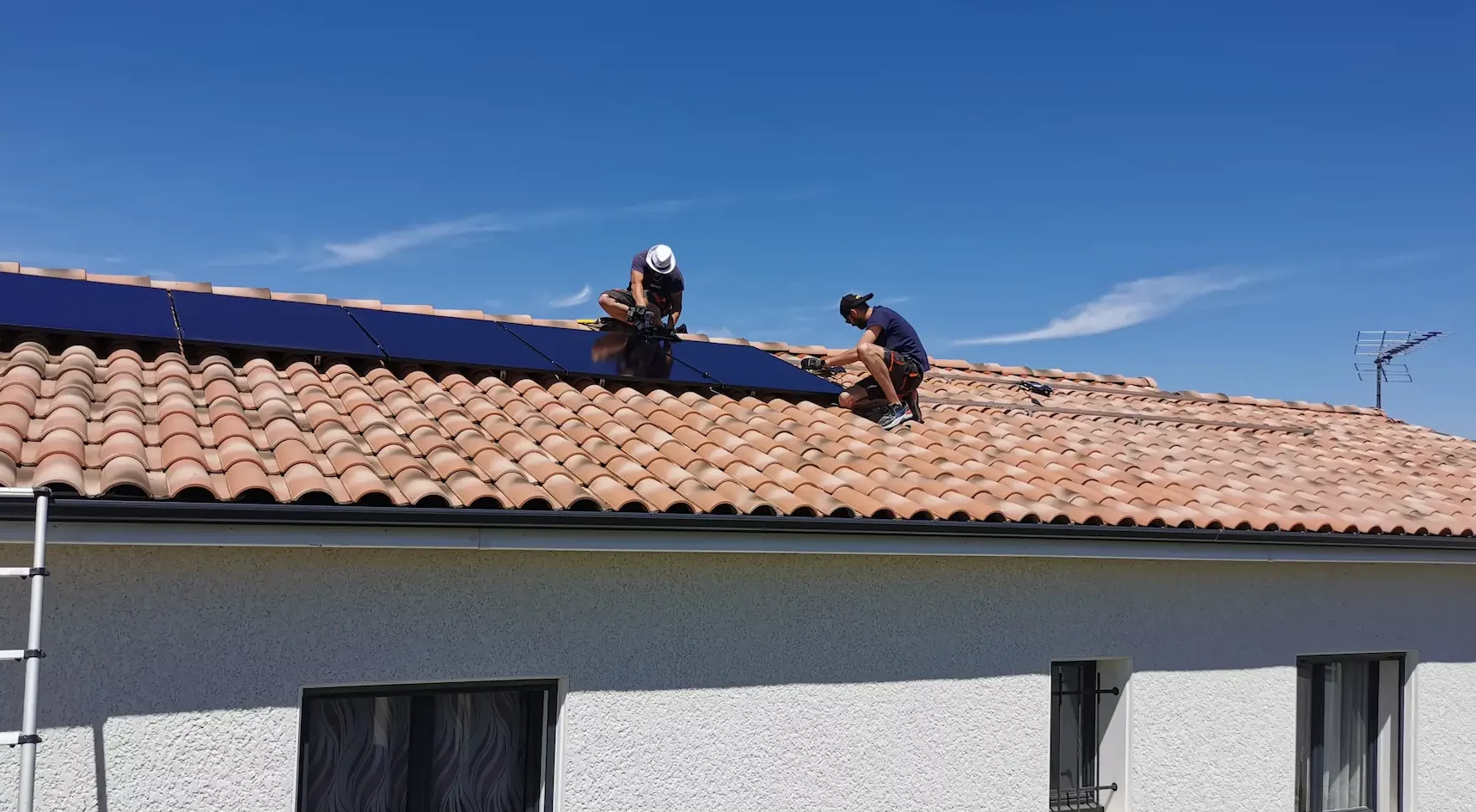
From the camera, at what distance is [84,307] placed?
891 cm

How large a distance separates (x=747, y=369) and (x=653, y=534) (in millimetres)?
4404

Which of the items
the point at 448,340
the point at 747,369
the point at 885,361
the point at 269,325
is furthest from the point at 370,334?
the point at 885,361

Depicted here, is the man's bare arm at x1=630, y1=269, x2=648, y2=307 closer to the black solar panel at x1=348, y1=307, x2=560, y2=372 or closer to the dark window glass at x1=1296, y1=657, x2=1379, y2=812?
the black solar panel at x1=348, y1=307, x2=560, y2=372

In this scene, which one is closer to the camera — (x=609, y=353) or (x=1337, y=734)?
(x=1337, y=734)

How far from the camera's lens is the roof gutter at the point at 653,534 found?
5.51 metres

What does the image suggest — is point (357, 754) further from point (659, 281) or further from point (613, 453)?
point (659, 281)

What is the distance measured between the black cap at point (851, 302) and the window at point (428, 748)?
5.44 meters

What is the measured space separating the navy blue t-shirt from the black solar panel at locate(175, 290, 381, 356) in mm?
4459

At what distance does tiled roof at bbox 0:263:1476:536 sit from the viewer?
6.25 m

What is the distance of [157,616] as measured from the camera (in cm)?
582

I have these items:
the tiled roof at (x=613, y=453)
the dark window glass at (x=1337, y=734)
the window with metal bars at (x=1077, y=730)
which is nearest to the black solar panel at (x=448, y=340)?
the tiled roof at (x=613, y=453)

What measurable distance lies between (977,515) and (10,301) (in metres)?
7.16

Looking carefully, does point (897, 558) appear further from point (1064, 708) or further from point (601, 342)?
point (601, 342)

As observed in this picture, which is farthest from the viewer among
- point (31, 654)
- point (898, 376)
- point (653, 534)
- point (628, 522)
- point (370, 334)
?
point (898, 376)
